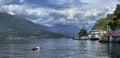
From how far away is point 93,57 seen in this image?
104812mm

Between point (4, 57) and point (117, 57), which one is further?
point (4, 57)

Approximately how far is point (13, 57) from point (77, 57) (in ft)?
64.8

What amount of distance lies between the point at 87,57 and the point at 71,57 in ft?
16.5

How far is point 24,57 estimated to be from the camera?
10988 centimetres

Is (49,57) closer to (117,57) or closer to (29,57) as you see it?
(29,57)

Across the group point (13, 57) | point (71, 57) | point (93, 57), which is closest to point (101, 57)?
point (93, 57)

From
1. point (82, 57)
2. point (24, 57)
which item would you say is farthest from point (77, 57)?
point (24, 57)

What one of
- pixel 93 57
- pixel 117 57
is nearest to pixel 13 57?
pixel 93 57

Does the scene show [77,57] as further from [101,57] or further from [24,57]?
[24,57]

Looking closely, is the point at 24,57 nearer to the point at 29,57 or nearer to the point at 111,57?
the point at 29,57

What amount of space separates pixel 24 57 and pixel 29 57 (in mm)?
1548

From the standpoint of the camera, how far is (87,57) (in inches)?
4178

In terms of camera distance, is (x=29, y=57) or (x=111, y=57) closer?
(x=111, y=57)

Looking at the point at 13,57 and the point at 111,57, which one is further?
the point at 13,57
